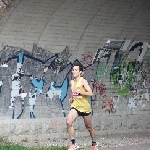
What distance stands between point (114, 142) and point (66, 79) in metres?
2.10

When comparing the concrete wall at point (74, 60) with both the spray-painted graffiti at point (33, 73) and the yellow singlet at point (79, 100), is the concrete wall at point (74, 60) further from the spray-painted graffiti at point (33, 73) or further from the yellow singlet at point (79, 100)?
the yellow singlet at point (79, 100)

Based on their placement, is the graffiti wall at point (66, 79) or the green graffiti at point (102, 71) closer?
the graffiti wall at point (66, 79)

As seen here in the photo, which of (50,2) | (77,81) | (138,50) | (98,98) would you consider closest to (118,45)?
(138,50)

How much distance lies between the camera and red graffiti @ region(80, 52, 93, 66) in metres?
14.0

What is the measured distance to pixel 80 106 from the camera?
10789mm

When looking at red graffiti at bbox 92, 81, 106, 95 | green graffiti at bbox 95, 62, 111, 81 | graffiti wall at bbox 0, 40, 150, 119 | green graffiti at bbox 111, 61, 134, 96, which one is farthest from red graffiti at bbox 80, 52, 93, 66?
green graffiti at bbox 111, 61, 134, 96

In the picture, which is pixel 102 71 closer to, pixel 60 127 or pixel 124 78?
pixel 124 78

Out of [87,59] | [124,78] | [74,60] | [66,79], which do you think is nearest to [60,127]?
[66,79]

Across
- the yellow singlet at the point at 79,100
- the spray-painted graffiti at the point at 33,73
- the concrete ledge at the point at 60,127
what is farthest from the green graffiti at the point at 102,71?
the yellow singlet at the point at 79,100

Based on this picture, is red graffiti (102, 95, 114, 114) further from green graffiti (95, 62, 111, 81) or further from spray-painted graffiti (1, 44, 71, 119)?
spray-painted graffiti (1, 44, 71, 119)

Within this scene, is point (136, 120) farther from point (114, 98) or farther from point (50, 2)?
point (50, 2)

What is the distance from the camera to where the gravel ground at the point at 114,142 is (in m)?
12.2

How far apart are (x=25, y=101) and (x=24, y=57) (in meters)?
1.11

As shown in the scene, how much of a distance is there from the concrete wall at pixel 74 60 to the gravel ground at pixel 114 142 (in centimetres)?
37
